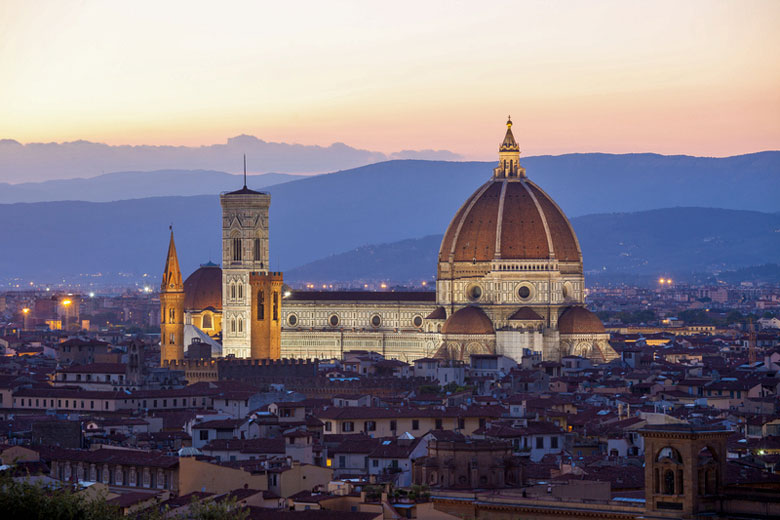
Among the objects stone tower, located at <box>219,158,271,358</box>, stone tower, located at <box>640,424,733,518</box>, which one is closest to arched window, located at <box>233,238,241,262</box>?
stone tower, located at <box>219,158,271,358</box>

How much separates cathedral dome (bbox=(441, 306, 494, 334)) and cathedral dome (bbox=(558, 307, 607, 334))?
448 centimetres

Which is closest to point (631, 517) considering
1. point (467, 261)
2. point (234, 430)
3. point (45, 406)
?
point (234, 430)

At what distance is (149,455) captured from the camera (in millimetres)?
53469

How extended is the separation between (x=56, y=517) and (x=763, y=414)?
4117 centimetres

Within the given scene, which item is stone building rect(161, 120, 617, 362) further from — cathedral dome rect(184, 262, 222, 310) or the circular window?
cathedral dome rect(184, 262, 222, 310)

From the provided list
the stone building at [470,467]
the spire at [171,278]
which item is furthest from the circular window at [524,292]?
the stone building at [470,467]

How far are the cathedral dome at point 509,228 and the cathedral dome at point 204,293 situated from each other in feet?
63.6

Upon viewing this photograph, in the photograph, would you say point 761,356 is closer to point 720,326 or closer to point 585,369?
point 585,369

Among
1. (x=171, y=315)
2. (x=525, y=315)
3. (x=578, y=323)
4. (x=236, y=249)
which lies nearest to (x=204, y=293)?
(x=236, y=249)

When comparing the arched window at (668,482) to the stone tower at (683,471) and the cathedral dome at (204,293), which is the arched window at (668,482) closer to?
the stone tower at (683,471)

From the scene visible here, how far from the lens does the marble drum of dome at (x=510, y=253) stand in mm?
130500

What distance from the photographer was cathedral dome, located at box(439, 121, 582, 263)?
5148 inches

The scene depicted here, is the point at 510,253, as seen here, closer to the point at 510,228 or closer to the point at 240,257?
the point at 510,228

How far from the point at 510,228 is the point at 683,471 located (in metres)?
91.2
